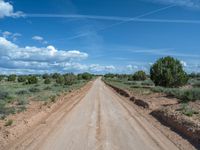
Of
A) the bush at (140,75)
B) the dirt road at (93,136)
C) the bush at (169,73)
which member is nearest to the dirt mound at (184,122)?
the dirt road at (93,136)

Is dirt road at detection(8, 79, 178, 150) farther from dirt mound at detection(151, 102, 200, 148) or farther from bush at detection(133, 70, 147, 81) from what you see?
bush at detection(133, 70, 147, 81)

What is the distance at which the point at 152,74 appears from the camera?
5166 cm

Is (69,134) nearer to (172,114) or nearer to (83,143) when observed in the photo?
(83,143)

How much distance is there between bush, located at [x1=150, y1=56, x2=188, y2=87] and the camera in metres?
48.4

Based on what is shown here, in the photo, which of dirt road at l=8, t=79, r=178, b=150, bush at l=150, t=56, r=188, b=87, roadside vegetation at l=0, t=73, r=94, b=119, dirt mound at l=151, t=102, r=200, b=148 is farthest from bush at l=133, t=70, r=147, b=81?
dirt road at l=8, t=79, r=178, b=150

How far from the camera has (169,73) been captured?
158 feet

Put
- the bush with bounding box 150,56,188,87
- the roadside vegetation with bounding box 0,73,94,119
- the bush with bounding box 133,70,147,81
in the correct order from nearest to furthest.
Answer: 1. the roadside vegetation with bounding box 0,73,94,119
2. the bush with bounding box 150,56,188,87
3. the bush with bounding box 133,70,147,81

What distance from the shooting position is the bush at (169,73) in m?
48.4

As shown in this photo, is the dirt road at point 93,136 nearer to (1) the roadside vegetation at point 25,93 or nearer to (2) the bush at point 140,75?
(1) the roadside vegetation at point 25,93

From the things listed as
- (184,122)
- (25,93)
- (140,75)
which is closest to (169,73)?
(25,93)

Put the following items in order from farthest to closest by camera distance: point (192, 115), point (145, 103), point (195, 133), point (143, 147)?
point (145, 103) < point (192, 115) < point (195, 133) < point (143, 147)

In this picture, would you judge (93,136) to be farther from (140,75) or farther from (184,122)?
(140,75)

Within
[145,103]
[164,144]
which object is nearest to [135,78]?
[145,103]

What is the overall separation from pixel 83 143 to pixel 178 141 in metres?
3.80
